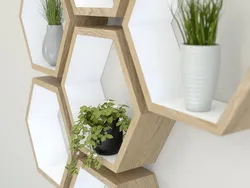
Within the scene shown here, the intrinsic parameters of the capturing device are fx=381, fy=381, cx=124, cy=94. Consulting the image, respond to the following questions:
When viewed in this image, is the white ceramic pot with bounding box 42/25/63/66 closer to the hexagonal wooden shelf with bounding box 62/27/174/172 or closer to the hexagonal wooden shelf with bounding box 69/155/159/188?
the hexagonal wooden shelf with bounding box 62/27/174/172

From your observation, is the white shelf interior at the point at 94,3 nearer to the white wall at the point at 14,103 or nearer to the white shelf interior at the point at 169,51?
the white shelf interior at the point at 169,51

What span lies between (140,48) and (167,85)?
0.40 feet

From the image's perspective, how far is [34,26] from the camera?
5.34ft

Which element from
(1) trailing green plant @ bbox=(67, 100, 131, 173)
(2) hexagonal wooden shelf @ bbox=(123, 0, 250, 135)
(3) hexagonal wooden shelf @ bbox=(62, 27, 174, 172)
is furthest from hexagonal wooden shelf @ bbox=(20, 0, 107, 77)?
(2) hexagonal wooden shelf @ bbox=(123, 0, 250, 135)

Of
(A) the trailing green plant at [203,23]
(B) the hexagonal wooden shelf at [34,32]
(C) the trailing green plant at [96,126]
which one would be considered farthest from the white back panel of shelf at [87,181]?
(A) the trailing green plant at [203,23]

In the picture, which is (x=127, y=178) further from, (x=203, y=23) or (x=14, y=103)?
(x=14, y=103)

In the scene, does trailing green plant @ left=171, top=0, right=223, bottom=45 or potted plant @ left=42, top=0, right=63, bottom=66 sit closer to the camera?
trailing green plant @ left=171, top=0, right=223, bottom=45

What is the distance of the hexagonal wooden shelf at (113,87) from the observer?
3.51 feet

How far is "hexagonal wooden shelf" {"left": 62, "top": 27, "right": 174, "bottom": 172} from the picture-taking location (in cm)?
107

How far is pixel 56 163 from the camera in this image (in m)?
1.72

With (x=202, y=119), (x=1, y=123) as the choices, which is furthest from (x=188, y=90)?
(x=1, y=123)

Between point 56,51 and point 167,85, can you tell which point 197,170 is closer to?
point 167,85

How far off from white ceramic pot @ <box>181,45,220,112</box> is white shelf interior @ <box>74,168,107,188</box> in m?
0.67

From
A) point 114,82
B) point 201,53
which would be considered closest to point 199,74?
point 201,53
